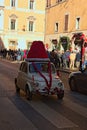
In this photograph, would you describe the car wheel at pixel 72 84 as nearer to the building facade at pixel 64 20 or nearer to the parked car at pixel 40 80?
the parked car at pixel 40 80

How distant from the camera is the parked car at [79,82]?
15.9 metres

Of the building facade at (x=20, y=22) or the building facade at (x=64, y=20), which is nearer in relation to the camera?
the building facade at (x=64, y=20)

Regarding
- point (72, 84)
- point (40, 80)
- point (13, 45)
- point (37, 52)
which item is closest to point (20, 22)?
point (13, 45)

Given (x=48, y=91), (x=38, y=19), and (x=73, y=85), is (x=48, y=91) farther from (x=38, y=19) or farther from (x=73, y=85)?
(x=38, y=19)

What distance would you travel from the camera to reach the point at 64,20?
47.8 meters

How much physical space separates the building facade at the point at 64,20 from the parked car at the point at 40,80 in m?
26.6

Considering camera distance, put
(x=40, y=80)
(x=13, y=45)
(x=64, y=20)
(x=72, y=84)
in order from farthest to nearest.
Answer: (x=13, y=45), (x=64, y=20), (x=72, y=84), (x=40, y=80)

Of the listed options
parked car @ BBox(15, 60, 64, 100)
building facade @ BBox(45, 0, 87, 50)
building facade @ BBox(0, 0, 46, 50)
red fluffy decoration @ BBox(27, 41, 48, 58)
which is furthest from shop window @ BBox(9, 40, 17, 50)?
parked car @ BBox(15, 60, 64, 100)

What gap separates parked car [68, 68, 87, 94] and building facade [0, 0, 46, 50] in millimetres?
54738

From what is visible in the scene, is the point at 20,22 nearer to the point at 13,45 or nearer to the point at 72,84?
the point at 13,45

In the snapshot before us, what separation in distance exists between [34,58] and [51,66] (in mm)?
1018

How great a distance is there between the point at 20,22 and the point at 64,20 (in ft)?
87.5

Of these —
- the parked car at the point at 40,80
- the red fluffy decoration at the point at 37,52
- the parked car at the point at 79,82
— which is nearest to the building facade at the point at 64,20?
the parked car at the point at 79,82

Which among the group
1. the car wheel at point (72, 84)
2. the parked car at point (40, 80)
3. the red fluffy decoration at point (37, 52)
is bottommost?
the car wheel at point (72, 84)
